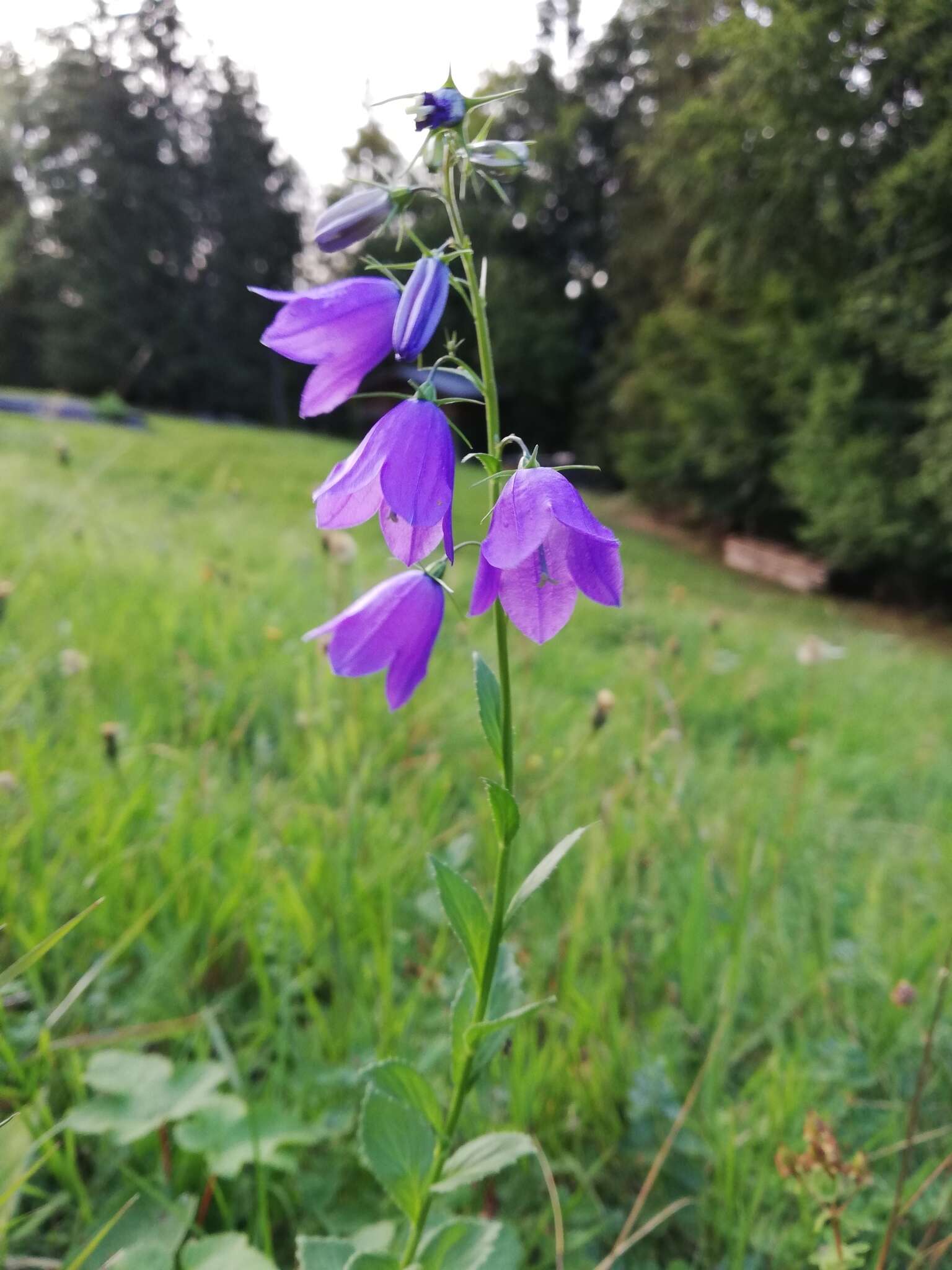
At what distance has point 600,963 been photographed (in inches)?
56.4

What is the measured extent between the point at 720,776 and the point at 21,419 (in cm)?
940

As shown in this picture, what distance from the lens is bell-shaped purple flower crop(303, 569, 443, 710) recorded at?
773 mm

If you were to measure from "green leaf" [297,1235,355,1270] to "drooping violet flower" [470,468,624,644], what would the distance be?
1.81ft

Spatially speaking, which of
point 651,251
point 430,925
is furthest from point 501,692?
point 651,251

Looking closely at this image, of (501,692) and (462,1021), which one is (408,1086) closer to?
(462,1021)

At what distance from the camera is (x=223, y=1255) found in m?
0.82

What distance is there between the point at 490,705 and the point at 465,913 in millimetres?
170

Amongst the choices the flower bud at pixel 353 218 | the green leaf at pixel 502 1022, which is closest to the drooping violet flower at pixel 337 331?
the flower bud at pixel 353 218

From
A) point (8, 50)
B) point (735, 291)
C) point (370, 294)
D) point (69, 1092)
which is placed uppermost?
point (8, 50)

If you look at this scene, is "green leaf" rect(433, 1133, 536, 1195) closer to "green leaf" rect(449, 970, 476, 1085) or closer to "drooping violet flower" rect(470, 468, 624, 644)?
"green leaf" rect(449, 970, 476, 1085)

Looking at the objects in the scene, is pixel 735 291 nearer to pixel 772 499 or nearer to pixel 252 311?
pixel 772 499

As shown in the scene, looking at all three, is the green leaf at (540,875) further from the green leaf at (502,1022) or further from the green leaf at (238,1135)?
the green leaf at (238,1135)

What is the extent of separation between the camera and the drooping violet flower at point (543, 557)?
2.11ft

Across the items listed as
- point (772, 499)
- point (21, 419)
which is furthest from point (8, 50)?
point (772, 499)
